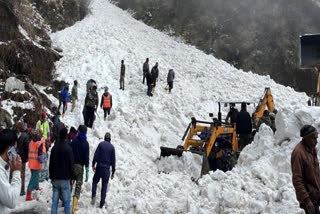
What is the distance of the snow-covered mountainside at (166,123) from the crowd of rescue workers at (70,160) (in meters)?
0.51

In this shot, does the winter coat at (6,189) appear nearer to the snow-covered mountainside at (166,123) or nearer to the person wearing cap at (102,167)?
the snow-covered mountainside at (166,123)

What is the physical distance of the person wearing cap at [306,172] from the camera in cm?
416

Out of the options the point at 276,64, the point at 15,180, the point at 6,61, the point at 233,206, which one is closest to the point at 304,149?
the point at 233,206

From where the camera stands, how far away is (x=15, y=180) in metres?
3.14

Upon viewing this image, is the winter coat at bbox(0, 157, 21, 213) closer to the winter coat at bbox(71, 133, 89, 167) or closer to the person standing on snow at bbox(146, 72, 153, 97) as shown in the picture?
the winter coat at bbox(71, 133, 89, 167)

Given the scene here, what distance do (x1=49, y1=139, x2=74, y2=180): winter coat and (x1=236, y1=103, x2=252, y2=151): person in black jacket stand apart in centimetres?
665

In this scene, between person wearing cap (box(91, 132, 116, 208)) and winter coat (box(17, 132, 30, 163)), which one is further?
winter coat (box(17, 132, 30, 163))

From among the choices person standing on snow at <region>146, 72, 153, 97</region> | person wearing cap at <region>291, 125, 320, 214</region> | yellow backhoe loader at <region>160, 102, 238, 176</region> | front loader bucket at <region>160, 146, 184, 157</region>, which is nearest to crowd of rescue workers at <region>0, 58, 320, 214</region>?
person wearing cap at <region>291, 125, 320, 214</region>

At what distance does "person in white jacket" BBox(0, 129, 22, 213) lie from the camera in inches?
117

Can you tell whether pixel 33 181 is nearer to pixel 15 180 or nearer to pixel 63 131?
pixel 63 131

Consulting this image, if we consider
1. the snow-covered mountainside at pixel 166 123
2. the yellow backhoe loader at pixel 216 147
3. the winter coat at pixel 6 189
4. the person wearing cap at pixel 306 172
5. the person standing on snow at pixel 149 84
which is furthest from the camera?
the person standing on snow at pixel 149 84

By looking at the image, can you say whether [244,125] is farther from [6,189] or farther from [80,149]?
[6,189]

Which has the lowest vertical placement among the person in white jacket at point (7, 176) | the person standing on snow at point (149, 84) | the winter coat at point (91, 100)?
the person in white jacket at point (7, 176)

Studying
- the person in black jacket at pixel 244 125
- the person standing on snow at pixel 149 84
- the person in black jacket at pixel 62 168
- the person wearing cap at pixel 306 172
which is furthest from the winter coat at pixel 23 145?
the person standing on snow at pixel 149 84
